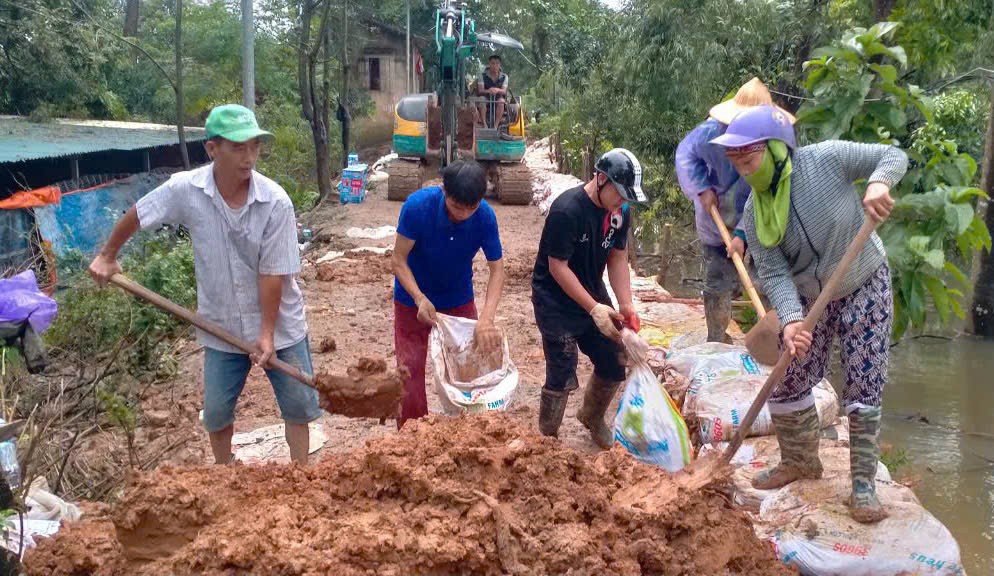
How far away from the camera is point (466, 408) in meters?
4.02

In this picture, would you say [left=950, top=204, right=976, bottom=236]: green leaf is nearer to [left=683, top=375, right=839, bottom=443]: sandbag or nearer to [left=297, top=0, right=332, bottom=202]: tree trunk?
[left=683, top=375, right=839, bottom=443]: sandbag

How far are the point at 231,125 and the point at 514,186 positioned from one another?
37.3ft

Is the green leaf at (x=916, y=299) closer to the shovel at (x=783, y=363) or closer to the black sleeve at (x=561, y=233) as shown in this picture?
the shovel at (x=783, y=363)

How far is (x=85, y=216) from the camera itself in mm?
12023

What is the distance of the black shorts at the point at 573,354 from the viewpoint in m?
4.23

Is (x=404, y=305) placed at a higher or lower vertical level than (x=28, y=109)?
lower

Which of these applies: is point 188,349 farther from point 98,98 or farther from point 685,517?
point 98,98

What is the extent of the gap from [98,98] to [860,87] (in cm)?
1935

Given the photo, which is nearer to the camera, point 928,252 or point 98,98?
point 928,252

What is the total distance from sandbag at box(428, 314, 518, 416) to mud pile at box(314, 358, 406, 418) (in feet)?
0.92

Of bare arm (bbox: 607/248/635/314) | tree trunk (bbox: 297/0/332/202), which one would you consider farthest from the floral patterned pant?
tree trunk (bbox: 297/0/332/202)

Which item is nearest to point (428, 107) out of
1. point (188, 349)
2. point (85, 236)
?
point (85, 236)

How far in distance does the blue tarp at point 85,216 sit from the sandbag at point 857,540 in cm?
938

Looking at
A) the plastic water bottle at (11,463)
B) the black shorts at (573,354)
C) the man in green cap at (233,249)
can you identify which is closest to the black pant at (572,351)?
the black shorts at (573,354)
